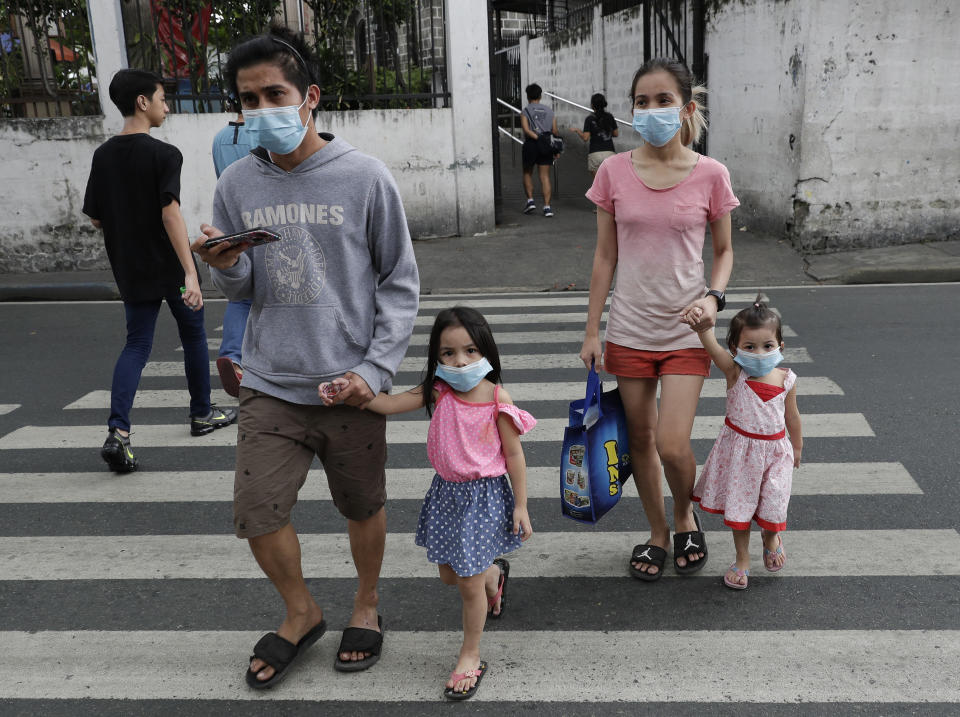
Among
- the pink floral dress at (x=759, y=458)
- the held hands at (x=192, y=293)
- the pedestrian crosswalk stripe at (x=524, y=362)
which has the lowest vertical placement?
the pedestrian crosswalk stripe at (x=524, y=362)

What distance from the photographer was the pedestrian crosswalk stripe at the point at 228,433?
5.47 meters

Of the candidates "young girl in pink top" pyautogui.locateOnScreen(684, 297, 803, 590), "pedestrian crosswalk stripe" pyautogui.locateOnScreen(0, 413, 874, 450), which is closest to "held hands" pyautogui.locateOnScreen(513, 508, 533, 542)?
"young girl in pink top" pyautogui.locateOnScreen(684, 297, 803, 590)

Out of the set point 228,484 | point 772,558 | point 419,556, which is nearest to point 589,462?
point 772,558

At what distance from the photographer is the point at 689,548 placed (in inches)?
150

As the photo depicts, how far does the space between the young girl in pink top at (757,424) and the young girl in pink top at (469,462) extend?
941 mm

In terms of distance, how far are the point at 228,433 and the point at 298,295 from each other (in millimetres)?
2995

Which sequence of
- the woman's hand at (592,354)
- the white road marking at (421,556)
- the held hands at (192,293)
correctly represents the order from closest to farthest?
the woman's hand at (592,354)
the white road marking at (421,556)
the held hands at (192,293)

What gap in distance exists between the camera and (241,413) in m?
3.14

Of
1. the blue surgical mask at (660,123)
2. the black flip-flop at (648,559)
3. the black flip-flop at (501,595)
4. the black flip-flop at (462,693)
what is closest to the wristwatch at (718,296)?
the blue surgical mask at (660,123)

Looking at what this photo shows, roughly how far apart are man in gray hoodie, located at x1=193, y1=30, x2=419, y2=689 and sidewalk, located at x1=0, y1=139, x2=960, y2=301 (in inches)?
284

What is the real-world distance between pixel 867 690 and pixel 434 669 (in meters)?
1.42

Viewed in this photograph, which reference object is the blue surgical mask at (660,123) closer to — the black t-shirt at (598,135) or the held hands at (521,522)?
the held hands at (521,522)

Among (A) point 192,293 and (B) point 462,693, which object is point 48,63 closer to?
(A) point 192,293

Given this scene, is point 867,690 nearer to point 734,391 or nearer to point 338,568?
point 734,391
